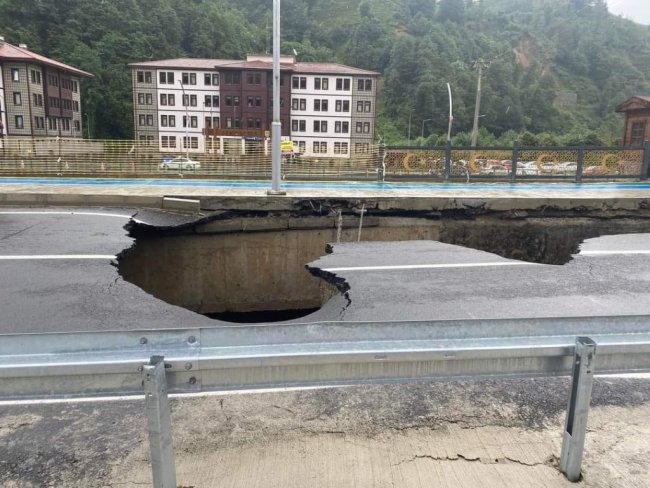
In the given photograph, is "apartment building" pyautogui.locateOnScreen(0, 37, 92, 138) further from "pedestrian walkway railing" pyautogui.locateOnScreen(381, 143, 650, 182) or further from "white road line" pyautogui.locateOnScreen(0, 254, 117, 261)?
"white road line" pyautogui.locateOnScreen(0, 254, 117, 261)

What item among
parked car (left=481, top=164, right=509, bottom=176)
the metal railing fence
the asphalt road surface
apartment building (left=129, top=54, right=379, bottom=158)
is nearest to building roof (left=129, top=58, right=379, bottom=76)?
apartment building (left=129, top=54, right=379, bottom=158)

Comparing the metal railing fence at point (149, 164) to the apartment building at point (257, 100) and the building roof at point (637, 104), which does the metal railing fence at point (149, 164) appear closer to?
the building roof at point (637, 104)

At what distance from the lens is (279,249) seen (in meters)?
12.3

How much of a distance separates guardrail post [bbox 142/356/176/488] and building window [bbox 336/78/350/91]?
68673 mm

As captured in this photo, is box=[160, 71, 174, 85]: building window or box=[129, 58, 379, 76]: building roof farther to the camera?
box=[160, 71, 174, 85]: building window

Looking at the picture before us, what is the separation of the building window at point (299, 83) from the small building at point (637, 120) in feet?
142

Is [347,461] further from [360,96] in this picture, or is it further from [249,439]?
[360,96]

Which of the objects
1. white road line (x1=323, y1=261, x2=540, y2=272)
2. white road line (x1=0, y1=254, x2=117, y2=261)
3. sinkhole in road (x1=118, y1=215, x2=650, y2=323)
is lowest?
sinkhole in road (x1=118, y1=215, x2=650, y2=323)

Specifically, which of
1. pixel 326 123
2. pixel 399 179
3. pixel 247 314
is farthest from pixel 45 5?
pixel 247 314

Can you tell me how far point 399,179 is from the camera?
19.8 m

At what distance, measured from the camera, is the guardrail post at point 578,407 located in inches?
97.7

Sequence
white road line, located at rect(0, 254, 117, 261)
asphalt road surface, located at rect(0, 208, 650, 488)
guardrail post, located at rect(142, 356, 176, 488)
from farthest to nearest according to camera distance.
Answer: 1. white road line, located at rect(0, 254, 117, 261)
2. asphalt road surface, located at rect(0, 208, 650, 488)
3. guardrail post, located at rect(142, 356, 176, 488)

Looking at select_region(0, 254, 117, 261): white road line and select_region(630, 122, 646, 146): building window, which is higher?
select_region(630, 122, 646, 146): building window

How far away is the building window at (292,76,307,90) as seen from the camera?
67.3 m
